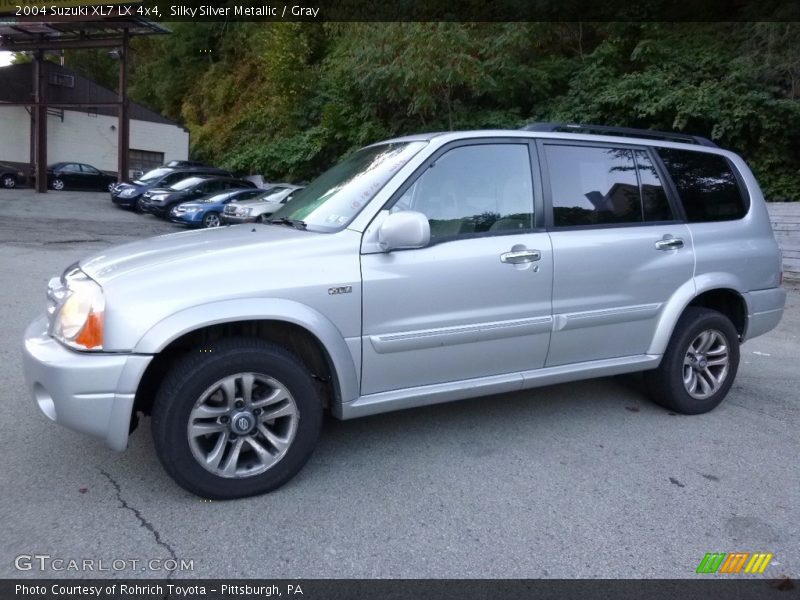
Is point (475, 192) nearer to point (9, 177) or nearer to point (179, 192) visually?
point (179, 192)

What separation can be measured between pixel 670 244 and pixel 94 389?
141 inches

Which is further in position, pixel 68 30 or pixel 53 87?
pixel 53 87

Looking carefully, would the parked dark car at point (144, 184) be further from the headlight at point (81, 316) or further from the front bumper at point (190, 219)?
the headlight at point (81, 316)

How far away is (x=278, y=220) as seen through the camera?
4.25m

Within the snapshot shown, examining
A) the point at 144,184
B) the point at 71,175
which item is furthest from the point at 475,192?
the point at 71,175

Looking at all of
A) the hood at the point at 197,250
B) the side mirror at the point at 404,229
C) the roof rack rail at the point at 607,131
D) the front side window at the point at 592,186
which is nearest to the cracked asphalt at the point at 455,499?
the hood at the point at 197,250

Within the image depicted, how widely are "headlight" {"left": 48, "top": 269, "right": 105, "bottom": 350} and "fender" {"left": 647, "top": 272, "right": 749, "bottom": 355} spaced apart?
3378 millimetres

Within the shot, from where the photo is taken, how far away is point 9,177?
29.2 metres

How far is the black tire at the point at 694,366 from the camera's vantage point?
15.5 ft

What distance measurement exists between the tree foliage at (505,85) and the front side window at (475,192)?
1224cm

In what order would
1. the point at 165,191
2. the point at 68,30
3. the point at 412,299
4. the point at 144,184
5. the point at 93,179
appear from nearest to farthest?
the point at 412,299
the point at 165,191
the point at 144,184
the point at 68,30
the point at 93,179
